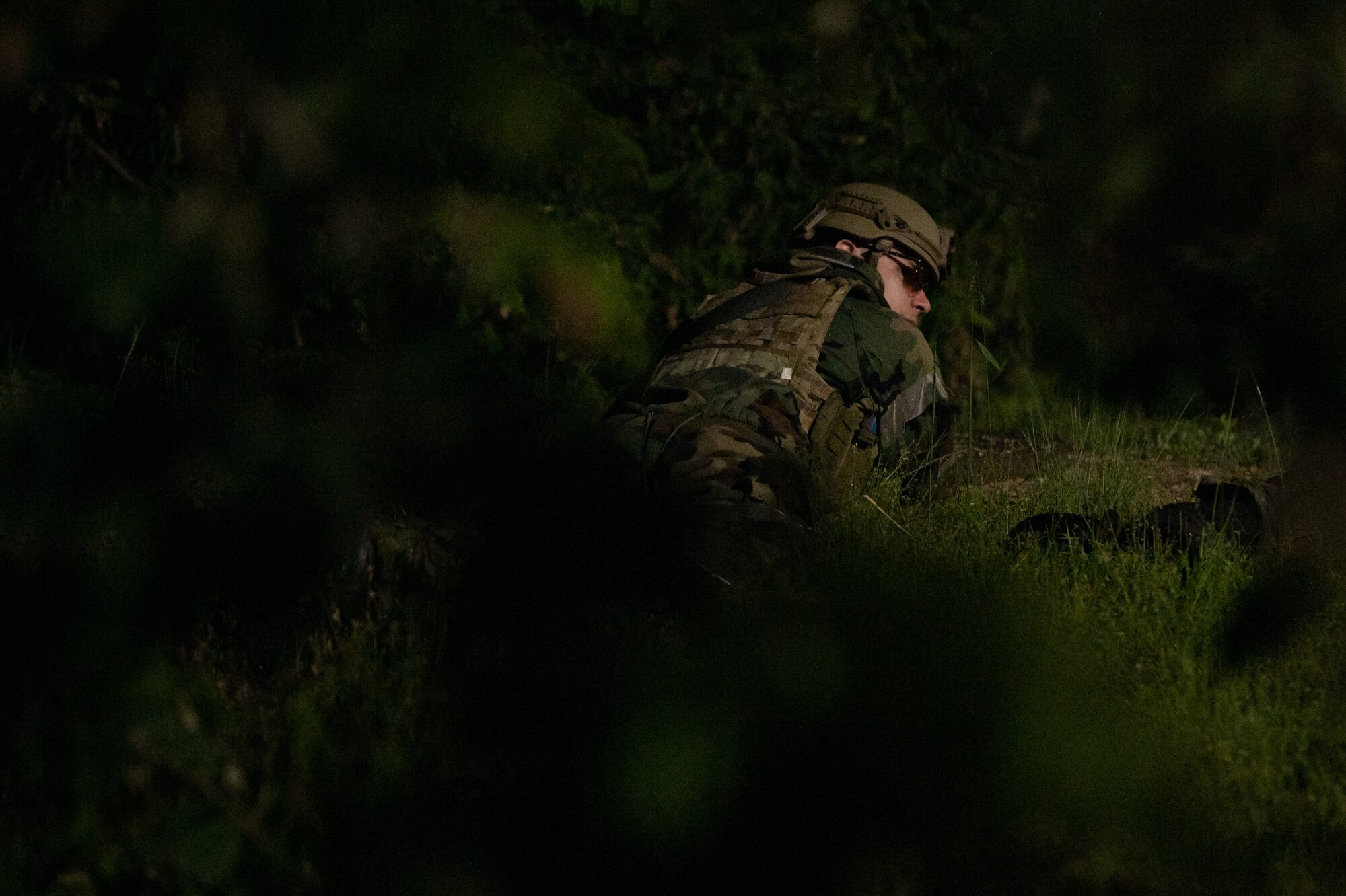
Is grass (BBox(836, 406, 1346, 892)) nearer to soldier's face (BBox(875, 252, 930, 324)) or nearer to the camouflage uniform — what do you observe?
the camouflage uniform

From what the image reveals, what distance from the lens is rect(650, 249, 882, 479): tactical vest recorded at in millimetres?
3367

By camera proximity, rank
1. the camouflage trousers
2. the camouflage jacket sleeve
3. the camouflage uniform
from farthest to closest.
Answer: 1. the camouflage jacket sleeve
2. the camouflage uniform
3. the camouflage trousers

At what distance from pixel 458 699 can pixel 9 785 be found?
38 centimetres

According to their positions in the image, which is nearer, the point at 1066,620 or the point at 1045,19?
the point at 1045,19

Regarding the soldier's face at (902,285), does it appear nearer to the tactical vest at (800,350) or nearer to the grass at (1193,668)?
the tactical vest at (800,350)

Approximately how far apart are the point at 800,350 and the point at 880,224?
32.8 inches

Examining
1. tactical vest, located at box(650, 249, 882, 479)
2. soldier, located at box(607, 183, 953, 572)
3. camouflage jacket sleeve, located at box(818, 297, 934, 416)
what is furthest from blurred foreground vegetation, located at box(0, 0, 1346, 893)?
camouflage jacket sleeve, located at box(818, 297, 934, 416)

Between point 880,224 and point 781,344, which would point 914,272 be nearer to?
point 880,224

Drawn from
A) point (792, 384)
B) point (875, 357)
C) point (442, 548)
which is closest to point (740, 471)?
point (792, 384)

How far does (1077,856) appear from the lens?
132 cm

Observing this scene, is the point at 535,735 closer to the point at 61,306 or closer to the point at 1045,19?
the point at 61,306

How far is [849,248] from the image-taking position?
13.6ft

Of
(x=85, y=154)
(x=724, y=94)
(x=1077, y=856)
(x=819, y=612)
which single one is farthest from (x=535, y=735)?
(x=724, y=94)

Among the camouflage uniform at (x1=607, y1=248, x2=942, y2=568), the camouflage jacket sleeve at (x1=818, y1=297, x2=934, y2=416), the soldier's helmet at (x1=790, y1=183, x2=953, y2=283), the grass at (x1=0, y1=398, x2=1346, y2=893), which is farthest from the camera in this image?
the soldier's helmet at (x1=790, y1=183, x2=953, y2=283)
